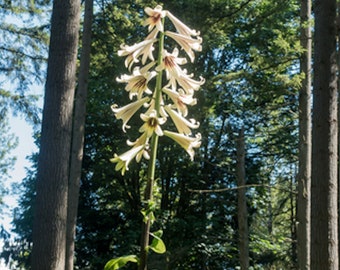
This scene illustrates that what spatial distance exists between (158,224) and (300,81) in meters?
4.78

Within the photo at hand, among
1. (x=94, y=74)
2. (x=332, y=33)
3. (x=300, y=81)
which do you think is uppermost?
(x=94, y=74)

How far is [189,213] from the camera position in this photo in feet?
41.3

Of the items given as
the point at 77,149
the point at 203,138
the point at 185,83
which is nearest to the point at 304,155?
the point at 203,138

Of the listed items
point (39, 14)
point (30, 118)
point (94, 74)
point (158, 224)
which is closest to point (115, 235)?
point (158, 224)

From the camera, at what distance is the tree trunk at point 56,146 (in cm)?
440

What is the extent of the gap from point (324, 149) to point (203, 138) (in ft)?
20.4

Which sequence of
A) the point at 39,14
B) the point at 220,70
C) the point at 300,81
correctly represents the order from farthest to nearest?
the point at 220,70 < the point at 39,14 < the point at 300,81

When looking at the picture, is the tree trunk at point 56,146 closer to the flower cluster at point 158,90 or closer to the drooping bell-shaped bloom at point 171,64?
the flower cluster at point 158,90

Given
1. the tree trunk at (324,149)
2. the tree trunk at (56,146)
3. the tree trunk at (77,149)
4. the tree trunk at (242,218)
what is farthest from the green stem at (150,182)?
the tree trunk at (77,149)

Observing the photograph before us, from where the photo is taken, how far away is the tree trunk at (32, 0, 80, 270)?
4.40 m

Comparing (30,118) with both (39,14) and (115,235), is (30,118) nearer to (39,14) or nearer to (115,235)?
(39,14)

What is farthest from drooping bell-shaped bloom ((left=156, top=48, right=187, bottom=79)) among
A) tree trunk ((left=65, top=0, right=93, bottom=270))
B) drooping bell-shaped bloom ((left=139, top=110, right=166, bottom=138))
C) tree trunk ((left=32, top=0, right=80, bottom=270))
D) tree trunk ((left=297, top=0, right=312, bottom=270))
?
tree trunk ((left=65, top=0, right=93, bottom=270))

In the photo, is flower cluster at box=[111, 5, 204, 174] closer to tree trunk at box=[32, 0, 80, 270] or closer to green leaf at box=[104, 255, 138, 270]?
green leaf at box=[104, 255, 138, 270]

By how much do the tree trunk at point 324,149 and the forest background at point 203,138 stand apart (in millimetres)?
3384
